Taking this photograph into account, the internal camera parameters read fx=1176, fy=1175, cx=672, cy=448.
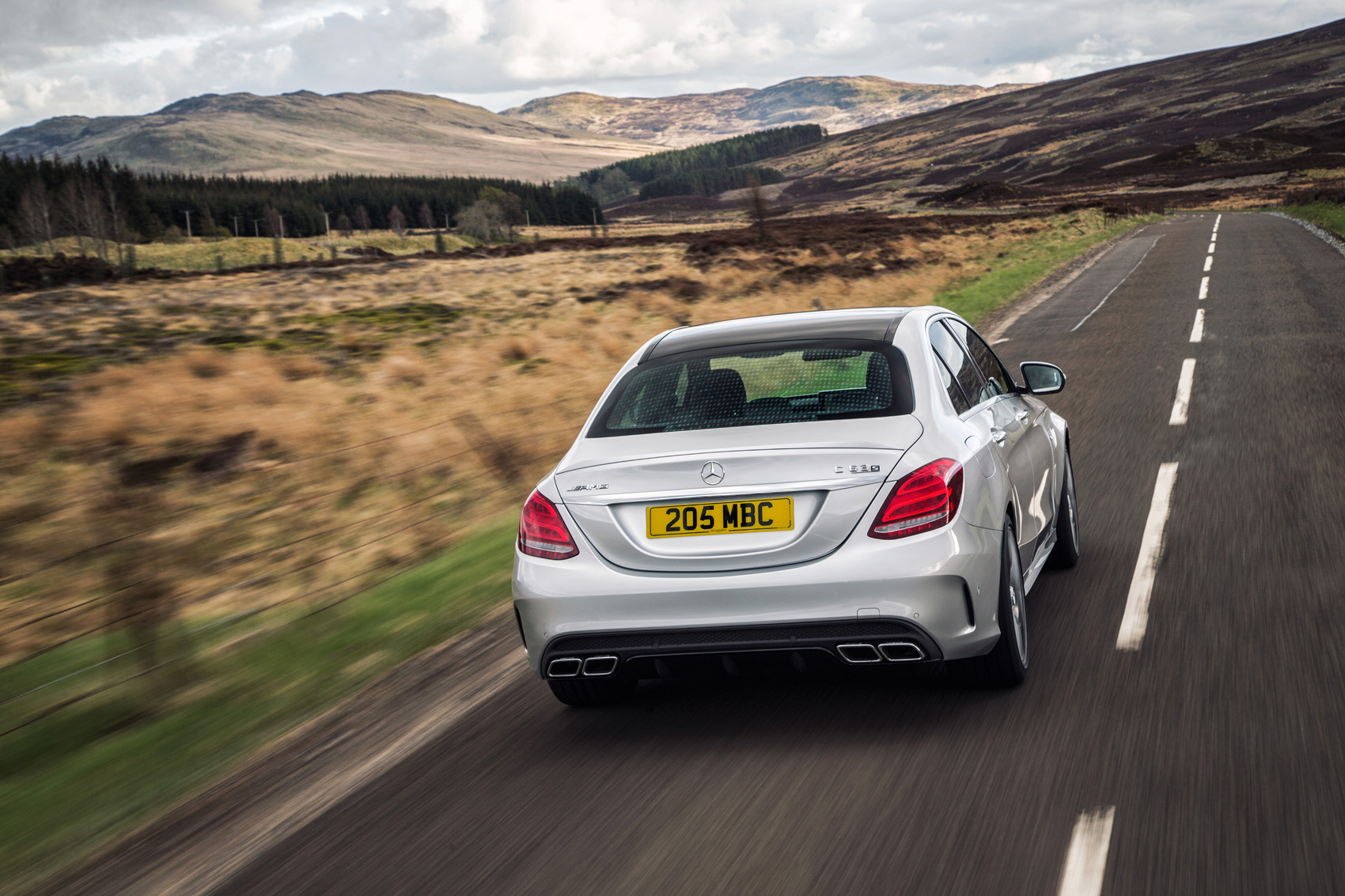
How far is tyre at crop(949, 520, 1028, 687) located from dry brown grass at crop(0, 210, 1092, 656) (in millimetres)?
4453

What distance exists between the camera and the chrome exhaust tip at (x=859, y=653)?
3957mm

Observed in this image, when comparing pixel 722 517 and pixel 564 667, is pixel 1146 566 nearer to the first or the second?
pixel 722 517

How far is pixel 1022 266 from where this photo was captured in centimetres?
3334

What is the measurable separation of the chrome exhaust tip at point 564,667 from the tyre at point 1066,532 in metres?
2.89

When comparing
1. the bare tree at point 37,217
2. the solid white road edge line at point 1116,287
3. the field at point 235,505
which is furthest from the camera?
the bare tree at point 37,217

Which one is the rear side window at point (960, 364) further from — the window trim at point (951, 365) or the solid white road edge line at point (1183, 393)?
the solid white road edge line at point (1183, 393)

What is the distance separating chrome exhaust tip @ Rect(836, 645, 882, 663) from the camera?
396 centimetres

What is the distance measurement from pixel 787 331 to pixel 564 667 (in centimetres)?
170

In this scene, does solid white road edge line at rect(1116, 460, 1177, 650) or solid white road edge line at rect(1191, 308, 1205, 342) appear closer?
solid white road edge line at rect(1116, 460, 1177, 650)

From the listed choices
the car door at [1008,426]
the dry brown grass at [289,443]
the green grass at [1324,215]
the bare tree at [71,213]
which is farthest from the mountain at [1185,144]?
the car door at [1008,426]

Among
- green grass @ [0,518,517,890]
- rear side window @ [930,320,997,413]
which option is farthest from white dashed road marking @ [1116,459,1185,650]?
green grass @ [0,518,517,890]

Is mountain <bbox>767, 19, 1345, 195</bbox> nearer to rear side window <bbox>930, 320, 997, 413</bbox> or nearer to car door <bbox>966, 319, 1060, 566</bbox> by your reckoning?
car door <bbox>966, 319, 1060, 566</bbox>

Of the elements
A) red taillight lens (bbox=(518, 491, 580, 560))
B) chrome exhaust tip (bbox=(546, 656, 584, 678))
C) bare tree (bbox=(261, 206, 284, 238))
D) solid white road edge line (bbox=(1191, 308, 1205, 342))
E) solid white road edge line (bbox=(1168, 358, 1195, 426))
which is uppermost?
bare tree (bbox=(261, 206, 284, 238))

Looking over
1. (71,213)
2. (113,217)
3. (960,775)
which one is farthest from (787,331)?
(113,217)
